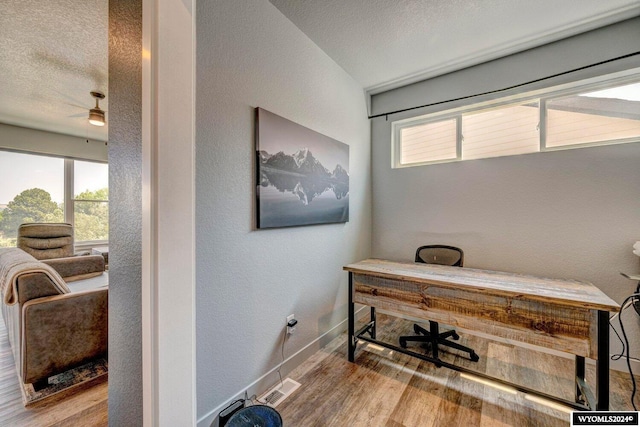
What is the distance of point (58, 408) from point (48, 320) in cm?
56

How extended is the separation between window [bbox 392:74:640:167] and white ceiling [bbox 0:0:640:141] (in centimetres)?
47

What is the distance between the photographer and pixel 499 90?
2.37 metres

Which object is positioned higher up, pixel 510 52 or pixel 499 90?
pixel 510 52

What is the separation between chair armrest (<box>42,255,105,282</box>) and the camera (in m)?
3.00

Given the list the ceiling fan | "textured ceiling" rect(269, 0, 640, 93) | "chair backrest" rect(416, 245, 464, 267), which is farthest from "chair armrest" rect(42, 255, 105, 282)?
"chair backrest" rect(416, 245, 464, 267)

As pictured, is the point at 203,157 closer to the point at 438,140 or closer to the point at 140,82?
the point at 140,82

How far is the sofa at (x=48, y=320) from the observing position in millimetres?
1710

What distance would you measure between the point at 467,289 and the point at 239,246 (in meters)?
1.46

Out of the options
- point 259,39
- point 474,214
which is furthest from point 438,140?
point 259,39

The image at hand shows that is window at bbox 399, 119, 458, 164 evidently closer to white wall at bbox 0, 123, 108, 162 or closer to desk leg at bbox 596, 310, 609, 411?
desk leg at bbox 596, 310, 609, 411

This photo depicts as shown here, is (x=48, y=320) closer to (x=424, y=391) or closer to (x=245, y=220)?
(x=245, y=220)

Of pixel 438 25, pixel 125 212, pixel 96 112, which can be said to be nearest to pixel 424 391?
pixel 125 212

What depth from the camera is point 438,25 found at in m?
2.02

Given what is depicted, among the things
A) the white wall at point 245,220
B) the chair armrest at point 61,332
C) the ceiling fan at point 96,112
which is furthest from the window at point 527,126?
the ceiling fan at point 96,112
